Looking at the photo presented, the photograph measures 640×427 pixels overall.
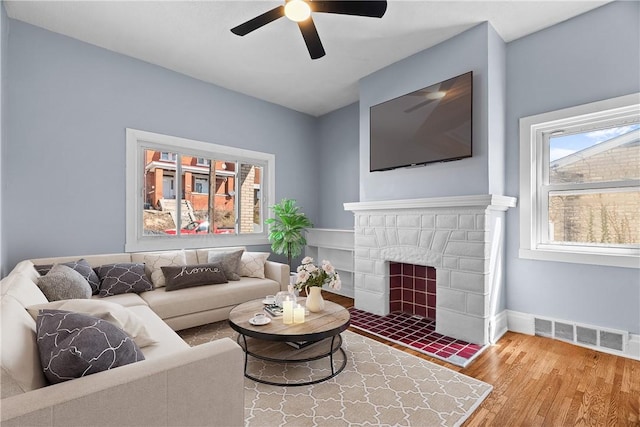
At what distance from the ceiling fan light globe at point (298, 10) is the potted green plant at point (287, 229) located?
2712 millimetres

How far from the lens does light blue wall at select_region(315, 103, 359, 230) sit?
193 inches

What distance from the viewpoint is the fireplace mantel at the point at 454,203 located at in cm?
277

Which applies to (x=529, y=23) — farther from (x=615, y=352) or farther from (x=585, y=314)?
(x=615, y=352)

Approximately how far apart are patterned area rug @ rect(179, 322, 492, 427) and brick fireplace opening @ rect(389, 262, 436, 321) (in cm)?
111

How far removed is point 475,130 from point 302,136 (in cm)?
300

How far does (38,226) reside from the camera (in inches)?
119

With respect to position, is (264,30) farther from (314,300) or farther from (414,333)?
(414,333)

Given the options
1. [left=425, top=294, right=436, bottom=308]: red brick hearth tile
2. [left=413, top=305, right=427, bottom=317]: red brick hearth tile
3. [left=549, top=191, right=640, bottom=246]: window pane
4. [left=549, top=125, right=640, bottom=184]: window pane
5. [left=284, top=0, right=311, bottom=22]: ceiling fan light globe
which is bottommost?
[left=413, top=305, right=427, bottom=317]: red brick hearth tile

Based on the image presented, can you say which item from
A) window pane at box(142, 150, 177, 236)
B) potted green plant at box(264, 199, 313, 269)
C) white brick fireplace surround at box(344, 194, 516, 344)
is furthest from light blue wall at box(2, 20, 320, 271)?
white brick fireplace surround at box(344, 194, 516, 344)

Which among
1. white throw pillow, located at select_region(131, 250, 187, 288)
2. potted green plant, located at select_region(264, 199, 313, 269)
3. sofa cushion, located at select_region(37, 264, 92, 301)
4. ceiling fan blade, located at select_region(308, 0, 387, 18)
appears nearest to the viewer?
ceiling fan blade, located at select_region(308, 0, 387, 18)

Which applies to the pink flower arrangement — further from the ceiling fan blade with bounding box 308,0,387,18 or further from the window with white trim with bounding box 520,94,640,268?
the window with white trim with bounding box 520,94,640,268

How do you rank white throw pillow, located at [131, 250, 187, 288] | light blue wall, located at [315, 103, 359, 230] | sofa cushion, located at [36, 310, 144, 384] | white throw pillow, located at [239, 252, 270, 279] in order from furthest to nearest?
light blue wall, located at [315, 103, 359, 230], white throw pillow, located at [239, 252, 270, 279], white throw pillow, located at [131, 250, 187, 288], sofa cushion, located at [36, 310, 144, 384]

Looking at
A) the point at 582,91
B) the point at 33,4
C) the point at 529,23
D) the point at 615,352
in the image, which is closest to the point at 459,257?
the point at 615,352

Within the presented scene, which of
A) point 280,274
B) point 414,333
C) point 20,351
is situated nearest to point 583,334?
point 414,333
